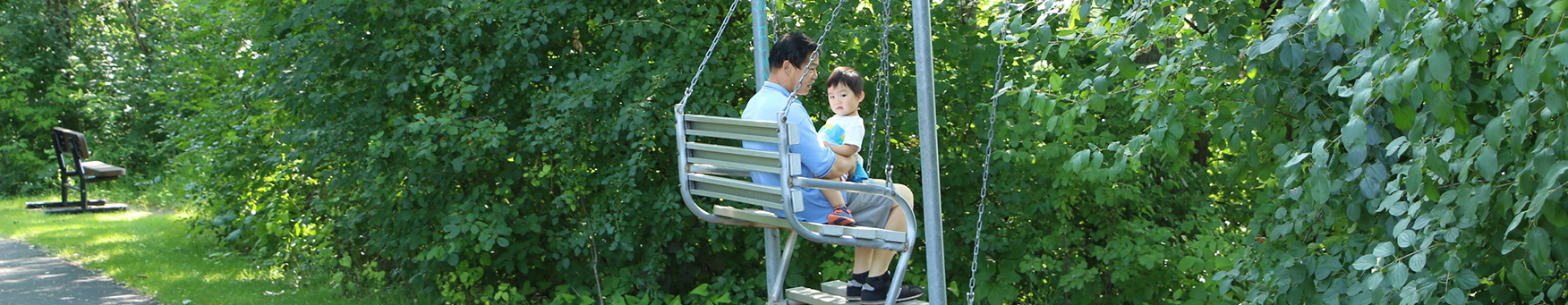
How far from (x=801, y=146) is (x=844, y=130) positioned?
337 millimetres

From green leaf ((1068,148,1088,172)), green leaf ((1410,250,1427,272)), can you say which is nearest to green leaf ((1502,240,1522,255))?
green leaf ((1410,250,1427,272))

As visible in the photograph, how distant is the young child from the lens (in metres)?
3.82

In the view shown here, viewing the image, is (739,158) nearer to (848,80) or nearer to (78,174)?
(848,80)

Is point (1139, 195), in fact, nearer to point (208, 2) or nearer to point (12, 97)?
point (208, 2)

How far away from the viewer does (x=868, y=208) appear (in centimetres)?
402

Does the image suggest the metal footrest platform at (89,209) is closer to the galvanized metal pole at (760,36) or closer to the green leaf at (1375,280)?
the galvanized metal pole at (760,36)

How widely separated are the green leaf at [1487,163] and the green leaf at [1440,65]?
240 mm

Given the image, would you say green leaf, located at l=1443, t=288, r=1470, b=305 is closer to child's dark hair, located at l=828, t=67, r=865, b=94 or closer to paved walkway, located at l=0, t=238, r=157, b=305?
child's dark hair, located at l=828, t=67, r=865, b=94

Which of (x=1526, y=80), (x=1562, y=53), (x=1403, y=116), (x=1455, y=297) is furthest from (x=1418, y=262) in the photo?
(x=1562, y=53)

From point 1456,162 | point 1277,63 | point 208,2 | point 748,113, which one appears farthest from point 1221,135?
point 208,2

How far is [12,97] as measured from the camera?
1483 centimetres

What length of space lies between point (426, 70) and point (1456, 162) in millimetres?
4072

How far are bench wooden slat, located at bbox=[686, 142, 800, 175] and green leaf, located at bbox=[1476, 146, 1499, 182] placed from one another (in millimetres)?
1574

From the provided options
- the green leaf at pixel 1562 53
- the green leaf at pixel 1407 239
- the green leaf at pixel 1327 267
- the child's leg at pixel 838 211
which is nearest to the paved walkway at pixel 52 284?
the child's leg at pixel 838 211
